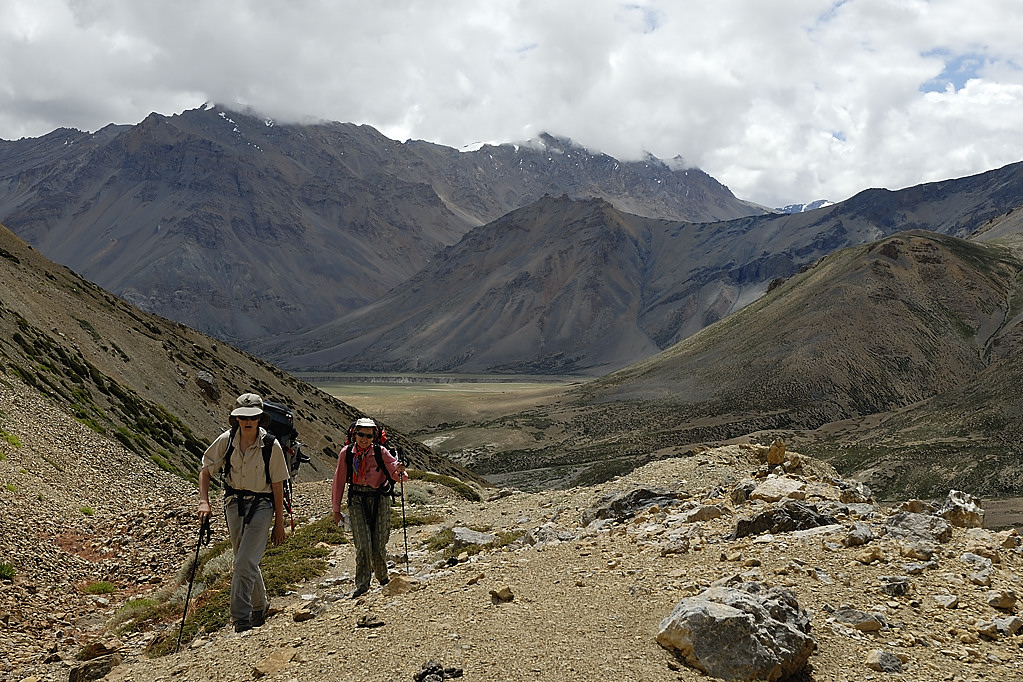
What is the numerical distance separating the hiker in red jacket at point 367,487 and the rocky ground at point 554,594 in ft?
2.54

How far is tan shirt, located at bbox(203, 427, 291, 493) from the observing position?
10547 millimetres

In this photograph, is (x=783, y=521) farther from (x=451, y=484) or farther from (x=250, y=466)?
(x=451, y=484)

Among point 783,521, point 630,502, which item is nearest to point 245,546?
point 783,521

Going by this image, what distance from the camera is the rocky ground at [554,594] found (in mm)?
8414

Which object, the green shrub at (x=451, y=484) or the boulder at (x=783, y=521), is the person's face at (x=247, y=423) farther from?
the green shrub at (x=451, y=484)

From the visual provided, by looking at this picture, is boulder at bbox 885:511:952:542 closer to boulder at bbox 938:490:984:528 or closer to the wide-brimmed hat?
boulder at bbox 938:490:984:528

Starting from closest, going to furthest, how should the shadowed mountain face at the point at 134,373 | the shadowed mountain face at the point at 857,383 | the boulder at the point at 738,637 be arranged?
the boulder at the point at 738,637 < the shadowed mountain face at the point at 134,373 < the shadowed mountain face at the point at 857,383

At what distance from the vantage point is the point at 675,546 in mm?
11742

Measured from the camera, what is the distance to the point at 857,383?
128 metres

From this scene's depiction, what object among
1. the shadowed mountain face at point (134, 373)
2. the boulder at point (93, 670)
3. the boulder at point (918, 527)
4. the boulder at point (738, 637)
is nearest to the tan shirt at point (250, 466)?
the boulder at point (93, 670)

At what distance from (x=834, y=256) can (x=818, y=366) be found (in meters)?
55.0

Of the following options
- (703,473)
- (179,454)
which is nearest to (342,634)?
(703,473)

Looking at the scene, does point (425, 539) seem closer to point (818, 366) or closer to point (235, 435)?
point (235, 435)

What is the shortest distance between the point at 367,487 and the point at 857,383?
130 metres
